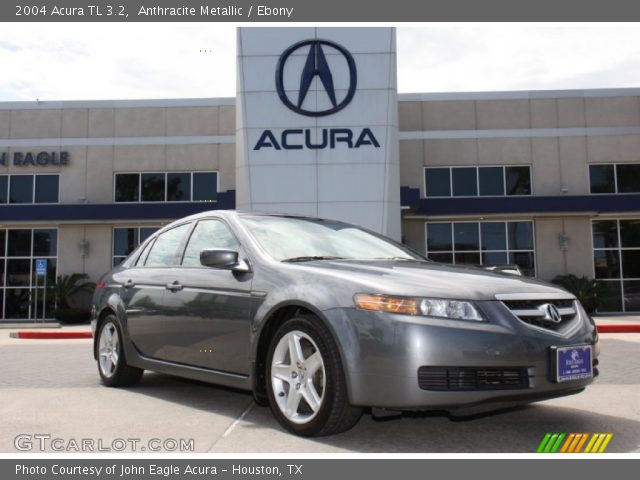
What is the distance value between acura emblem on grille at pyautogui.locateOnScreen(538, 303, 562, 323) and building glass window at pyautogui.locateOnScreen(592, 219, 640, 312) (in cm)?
2096

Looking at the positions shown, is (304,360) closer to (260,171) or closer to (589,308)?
(260,171)

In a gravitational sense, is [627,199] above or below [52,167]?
below

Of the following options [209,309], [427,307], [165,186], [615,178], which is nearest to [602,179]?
[615,178]

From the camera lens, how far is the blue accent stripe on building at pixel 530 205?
849 inches

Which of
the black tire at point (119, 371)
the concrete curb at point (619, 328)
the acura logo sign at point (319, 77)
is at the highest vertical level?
the acura logo sign at point (319, 77)

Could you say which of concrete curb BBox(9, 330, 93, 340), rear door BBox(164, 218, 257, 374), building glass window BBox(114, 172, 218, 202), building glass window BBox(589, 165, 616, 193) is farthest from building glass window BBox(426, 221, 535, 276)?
rear door BBox(164, 218, 257, 374)

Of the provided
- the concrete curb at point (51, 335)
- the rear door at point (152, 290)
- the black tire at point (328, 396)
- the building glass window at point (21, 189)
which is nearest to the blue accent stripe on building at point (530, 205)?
the concrete curb at point (51, 335)

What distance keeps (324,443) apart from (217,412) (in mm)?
1405

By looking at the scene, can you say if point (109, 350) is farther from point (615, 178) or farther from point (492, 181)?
point (615, 178)

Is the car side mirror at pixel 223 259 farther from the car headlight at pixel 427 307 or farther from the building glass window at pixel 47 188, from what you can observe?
the building glass window at pixel 47 188

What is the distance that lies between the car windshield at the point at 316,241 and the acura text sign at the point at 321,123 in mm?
14430

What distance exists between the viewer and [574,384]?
3936 millimetres
